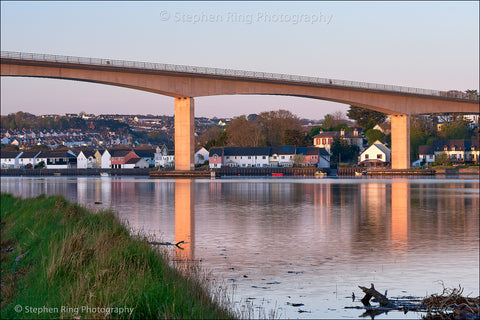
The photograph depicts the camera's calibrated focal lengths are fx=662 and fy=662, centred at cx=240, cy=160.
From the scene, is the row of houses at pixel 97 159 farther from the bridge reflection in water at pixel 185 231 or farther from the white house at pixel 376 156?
the bridge reflection in water at pixel 185 231

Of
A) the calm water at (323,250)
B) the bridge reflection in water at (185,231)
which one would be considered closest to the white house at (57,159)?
the bridge reflection in water at (185,231)

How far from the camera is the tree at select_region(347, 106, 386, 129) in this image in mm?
183550

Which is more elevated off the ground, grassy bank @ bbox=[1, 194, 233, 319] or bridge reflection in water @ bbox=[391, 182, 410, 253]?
grassy bank @ bbox=[1, 194, 233, 319]

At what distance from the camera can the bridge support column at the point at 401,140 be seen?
4483 inches

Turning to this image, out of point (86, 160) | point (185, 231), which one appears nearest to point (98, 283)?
point (185, 231)

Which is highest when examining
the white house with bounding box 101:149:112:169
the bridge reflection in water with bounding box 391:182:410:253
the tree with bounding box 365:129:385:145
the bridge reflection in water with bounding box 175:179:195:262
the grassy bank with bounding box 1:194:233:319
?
the tree with bounding box 365:129:385:145

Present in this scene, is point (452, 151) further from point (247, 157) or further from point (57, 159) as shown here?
point (57, 159)

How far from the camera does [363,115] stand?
184 meters

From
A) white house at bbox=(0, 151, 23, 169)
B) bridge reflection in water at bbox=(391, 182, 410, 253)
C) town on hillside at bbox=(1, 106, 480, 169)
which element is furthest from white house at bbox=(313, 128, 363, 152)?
bridge reflection in water at bbox=(391, 182, 410, 253)

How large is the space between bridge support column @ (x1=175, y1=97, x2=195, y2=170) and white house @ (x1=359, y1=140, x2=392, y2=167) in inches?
2377

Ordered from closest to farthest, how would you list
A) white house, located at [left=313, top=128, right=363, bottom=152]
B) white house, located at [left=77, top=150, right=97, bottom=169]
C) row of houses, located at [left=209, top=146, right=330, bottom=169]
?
row of houses, located at [left=209, top=146, right=330, bottom=169], white house, located at [left=313, top=128, right=363, bottom=152], white house, located at [left=77, top=150, right=97, bottom=169]

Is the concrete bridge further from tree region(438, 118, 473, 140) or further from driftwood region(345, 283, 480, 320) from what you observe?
driftwood region(345, 283, 480, 320)

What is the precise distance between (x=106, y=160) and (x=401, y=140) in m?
86.9

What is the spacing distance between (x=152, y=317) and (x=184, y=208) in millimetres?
28595
